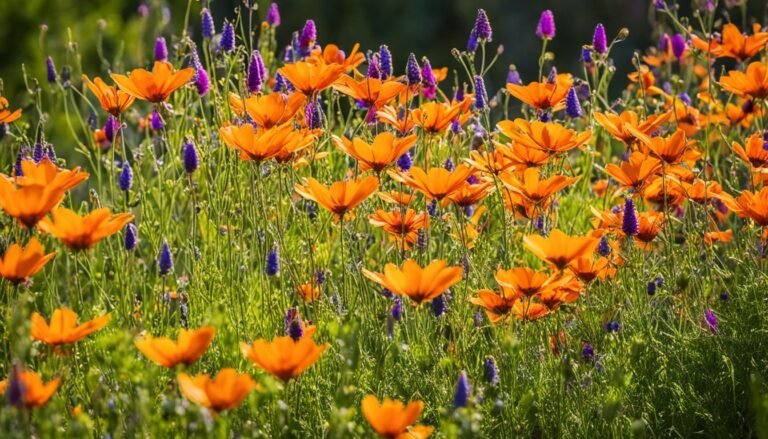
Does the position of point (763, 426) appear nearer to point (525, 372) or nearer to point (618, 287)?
point (525, 372)

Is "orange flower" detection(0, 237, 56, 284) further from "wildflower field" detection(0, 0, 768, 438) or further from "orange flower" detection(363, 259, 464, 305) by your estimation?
"orange flower" detection(363, 259, 464, 305)

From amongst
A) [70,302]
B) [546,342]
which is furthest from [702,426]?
[70,302]

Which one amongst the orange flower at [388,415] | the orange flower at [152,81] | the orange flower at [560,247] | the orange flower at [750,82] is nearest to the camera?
the orange flower at [388,415]

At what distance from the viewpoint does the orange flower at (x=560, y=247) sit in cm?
199

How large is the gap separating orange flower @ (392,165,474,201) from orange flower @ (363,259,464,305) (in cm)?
28

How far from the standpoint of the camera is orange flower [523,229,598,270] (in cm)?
199

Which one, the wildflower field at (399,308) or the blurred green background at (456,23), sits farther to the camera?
the blurred green background at (456,23)

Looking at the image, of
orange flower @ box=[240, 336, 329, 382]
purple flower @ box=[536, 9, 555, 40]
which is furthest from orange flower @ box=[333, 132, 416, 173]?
purple flower @ box=[536, 9, 555, 40]

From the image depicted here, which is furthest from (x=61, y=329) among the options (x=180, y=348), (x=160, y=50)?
(x=160, y=50)

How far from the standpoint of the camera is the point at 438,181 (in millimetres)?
2148

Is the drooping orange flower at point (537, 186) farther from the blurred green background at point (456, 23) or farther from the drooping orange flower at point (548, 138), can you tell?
the blurred green background at point (456, 23)

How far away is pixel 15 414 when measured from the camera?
167 cm

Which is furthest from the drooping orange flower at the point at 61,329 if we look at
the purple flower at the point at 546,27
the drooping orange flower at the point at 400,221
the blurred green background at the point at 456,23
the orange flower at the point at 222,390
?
the blurred green background at the point at 456,23

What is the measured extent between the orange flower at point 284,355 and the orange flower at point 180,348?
67 mm
